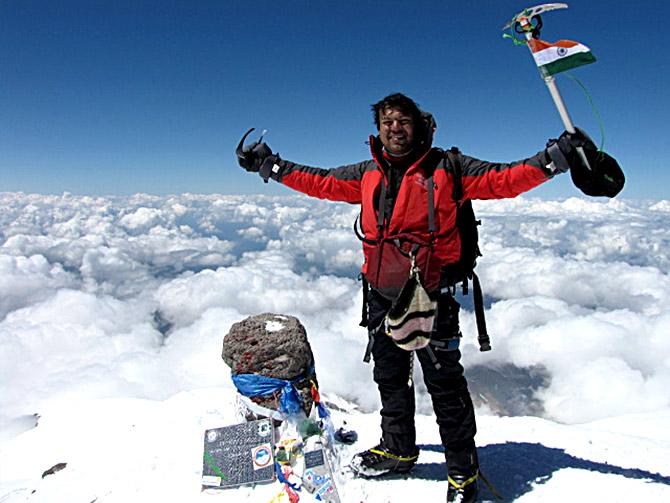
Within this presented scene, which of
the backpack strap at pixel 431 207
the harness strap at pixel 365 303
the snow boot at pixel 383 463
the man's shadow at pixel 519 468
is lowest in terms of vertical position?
the man's shadow at pixel 519 468

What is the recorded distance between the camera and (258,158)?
375 centimetres

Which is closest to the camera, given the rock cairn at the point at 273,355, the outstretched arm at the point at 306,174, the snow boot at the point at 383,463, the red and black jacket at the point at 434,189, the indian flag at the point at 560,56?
the indian flag at the point at 560,56

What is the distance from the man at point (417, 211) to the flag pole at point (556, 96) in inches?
10.1

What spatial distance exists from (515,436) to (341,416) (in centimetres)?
259

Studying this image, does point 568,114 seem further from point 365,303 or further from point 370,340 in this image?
point 370,340

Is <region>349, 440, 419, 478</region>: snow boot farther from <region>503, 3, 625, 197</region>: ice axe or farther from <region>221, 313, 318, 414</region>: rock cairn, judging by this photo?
<region>503, 3, 625, 197</region>: ice axe

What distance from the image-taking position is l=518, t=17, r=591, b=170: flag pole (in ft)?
7.96

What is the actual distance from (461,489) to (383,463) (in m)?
0.83

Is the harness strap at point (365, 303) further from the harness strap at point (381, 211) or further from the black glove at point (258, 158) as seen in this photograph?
the black glove at point (258, 158)

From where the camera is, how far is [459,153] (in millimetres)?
Result: 3197

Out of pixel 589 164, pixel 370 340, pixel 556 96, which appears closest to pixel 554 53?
pixel 556 96

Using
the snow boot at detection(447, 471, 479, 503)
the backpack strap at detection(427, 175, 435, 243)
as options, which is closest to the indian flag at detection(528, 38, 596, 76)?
the backpack strap at detection(427, 175, 435, 243)

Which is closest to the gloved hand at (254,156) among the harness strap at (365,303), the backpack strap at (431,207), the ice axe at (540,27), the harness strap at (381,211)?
the harness strap at (381,211)

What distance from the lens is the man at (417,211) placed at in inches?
121
